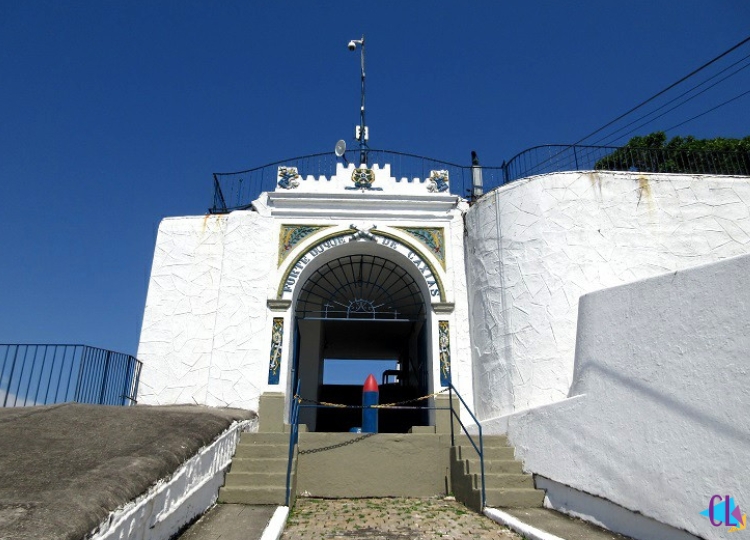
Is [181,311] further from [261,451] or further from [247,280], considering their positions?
[261,451]

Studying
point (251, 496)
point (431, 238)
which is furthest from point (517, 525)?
point (431, 238)

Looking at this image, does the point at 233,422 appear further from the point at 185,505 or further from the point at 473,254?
the point at 473,254

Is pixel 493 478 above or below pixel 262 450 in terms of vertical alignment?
below

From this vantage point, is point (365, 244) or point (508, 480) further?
point (365, 244)

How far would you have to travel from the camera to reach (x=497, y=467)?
7.13 m

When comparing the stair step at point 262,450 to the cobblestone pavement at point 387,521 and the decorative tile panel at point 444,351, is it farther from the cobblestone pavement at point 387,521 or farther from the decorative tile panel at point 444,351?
the decorative tile panel at point 444,351

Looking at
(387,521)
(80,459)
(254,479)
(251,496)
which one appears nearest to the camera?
(80,459)

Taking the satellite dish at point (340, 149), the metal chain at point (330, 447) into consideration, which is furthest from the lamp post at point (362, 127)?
the metal chain at point (330, 447)

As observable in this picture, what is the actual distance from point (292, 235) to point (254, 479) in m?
4.79

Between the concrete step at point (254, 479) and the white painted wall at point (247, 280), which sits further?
the white painted wall at point (247, 280)

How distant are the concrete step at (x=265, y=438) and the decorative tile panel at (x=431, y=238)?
4330 mm

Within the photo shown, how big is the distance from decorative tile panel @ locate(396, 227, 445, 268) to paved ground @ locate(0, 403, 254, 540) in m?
5.04

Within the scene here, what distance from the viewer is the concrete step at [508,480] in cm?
677

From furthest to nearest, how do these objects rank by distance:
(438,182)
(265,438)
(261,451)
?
(438,182)
(265,438)
(261,451)
